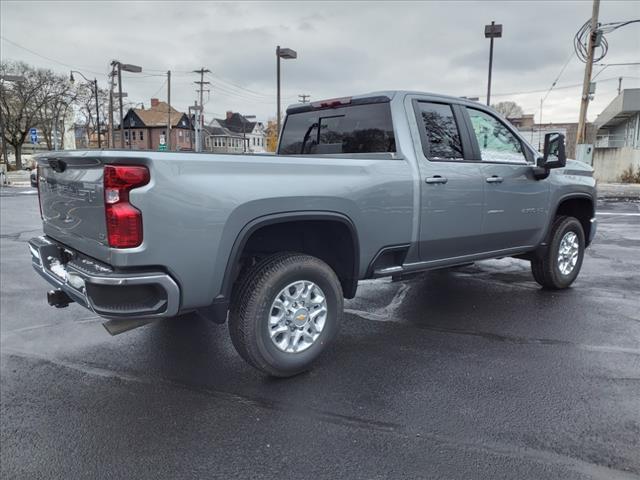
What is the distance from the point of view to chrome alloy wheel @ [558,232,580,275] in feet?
18.2

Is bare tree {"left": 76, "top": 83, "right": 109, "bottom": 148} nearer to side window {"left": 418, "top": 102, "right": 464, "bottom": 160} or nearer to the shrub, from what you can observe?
the shrub

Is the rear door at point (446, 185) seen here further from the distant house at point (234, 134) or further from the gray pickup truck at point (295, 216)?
the distant house at point (234, 134)

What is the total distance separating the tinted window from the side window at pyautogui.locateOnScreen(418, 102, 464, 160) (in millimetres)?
326

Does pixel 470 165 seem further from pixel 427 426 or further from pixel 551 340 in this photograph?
pixel 427 426

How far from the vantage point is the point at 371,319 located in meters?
4.79

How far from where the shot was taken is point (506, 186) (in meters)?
4.63

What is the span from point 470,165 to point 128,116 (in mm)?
80345

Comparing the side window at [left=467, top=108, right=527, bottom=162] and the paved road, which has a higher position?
the side window at [left=467, top=108, right=527, bottom=162]

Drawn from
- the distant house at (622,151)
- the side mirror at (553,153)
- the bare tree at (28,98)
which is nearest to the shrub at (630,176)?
the distant house at (622,151)

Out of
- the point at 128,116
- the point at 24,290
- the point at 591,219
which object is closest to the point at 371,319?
the point at 591,219

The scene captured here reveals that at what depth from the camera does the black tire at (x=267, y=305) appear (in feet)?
10.3

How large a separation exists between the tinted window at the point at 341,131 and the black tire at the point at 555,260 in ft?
8.16

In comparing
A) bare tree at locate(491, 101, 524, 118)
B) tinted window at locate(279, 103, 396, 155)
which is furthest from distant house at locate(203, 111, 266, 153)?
tinted window at locate(279, 103, 396, 155)

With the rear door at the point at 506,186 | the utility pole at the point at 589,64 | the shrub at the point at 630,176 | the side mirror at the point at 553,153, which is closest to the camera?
the rear door at the point at 506,186
